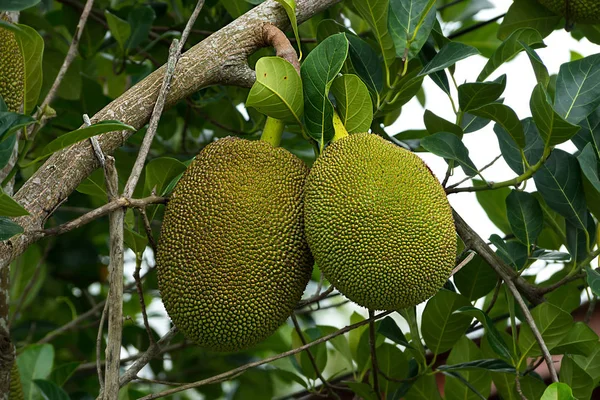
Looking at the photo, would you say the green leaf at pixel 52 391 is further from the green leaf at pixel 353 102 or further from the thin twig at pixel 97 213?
the green leaf at pixel 353 102

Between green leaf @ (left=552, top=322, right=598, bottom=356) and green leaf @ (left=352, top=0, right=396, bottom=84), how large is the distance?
508mm

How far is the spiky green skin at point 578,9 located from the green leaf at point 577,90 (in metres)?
0.26

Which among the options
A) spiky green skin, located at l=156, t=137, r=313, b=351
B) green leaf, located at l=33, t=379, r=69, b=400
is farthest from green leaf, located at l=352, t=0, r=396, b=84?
green leaf, located at l=33, t=379, r=69, b=400

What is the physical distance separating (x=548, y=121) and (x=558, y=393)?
0.41 meters

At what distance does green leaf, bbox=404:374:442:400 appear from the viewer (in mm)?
1380

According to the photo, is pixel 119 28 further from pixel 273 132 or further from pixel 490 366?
pixel 490 366

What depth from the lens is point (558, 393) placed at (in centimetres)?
91

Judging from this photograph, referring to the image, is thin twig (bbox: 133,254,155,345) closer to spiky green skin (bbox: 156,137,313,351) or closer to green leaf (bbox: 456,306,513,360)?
spiky green skin (bbox: 156,137,313,351)

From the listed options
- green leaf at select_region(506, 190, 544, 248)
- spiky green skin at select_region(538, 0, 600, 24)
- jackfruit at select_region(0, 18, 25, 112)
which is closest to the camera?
jackfruit at select_region(0, 18, 25, 112)

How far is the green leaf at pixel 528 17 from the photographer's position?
1504mm

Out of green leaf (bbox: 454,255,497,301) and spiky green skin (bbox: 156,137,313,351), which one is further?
green leaf (bbox: 454,255,497,301)

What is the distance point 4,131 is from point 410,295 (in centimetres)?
51

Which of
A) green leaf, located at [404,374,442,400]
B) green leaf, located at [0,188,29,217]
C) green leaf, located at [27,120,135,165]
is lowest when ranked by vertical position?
green leaf, located at [404,374,442,400]

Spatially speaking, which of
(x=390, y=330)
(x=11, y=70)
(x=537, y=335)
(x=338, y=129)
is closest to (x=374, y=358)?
(x=390, y=330)
